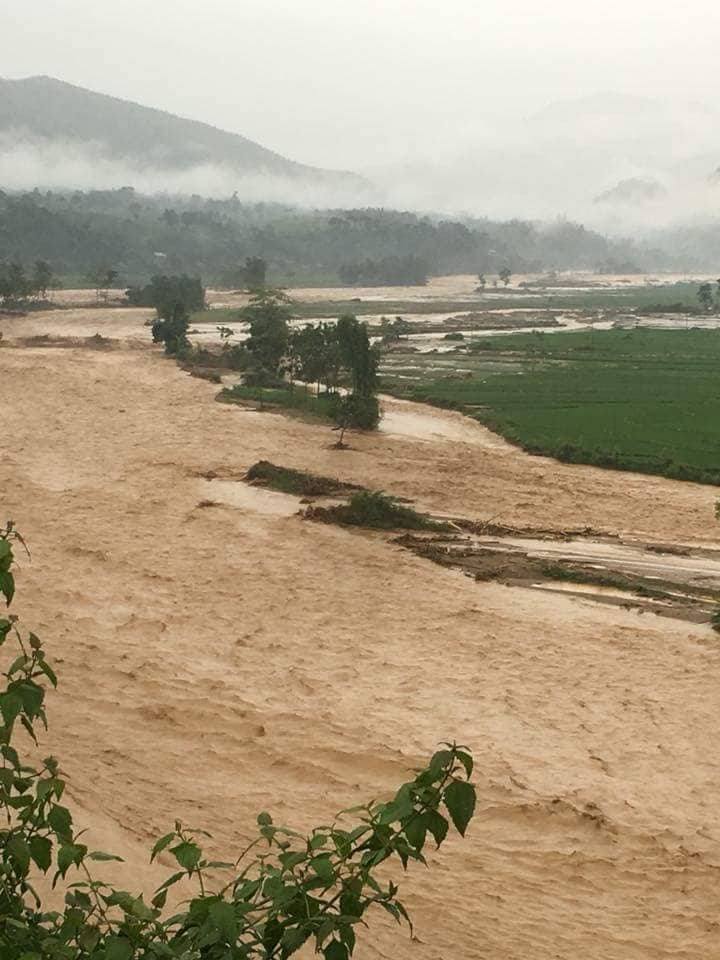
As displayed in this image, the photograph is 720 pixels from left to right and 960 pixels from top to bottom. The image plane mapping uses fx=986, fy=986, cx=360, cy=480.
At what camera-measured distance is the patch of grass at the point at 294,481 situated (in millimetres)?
29375

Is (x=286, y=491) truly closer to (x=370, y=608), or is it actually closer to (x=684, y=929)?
(x=370, y=608)

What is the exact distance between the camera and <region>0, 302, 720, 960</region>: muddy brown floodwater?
11.3 m

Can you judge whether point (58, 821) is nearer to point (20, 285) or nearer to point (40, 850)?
point (40, 850)

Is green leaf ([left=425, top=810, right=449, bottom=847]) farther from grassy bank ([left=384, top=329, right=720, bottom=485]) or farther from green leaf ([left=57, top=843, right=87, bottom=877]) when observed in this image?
grassy bank ([left=384, top=329, right=720, bottom=485])

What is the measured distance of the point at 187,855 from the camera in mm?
3928

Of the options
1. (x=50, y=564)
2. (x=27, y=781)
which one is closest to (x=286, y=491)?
(x=50, y=564)

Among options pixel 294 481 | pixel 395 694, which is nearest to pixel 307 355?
pixel 294 481

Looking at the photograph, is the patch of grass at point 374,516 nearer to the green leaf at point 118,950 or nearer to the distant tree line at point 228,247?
the green leaf at point 118,950

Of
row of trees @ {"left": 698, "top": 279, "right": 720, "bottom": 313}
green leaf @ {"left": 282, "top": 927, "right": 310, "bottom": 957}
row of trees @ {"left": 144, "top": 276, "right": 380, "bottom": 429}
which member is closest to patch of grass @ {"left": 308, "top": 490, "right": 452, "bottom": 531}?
row of trees @ {"left": 144, "top": 276, "right": 380, "bottom": 429}

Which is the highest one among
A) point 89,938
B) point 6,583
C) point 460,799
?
point 6,583

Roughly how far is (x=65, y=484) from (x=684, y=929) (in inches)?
887

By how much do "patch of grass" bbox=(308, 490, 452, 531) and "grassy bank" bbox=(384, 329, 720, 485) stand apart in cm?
1041

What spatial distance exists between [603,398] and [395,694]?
33.8m

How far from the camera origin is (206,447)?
34938 mm
